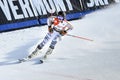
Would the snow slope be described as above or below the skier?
A: below

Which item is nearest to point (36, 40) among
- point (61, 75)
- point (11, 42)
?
point (11, 42)

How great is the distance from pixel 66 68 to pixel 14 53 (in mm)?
2833

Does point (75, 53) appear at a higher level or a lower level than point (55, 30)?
lower

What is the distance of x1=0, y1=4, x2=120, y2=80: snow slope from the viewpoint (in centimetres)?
1114

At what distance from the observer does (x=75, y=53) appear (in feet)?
45.4

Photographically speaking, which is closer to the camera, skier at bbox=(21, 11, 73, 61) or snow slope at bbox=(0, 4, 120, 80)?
snow slope at bbox=(0, 4, 120, 80)

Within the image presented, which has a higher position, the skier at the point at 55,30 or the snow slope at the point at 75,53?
the skier at the point at 55,30

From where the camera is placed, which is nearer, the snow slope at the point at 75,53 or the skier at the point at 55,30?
the snow slope at the point at 75,53

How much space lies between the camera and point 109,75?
10773 mm

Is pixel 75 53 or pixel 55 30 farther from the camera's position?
pixel 75 53

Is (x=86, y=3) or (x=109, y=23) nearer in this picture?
(x=109, y=23)

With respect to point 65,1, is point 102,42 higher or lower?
lower

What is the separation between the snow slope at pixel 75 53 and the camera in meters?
11.1

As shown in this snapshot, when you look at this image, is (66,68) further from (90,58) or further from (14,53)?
(14,53)
